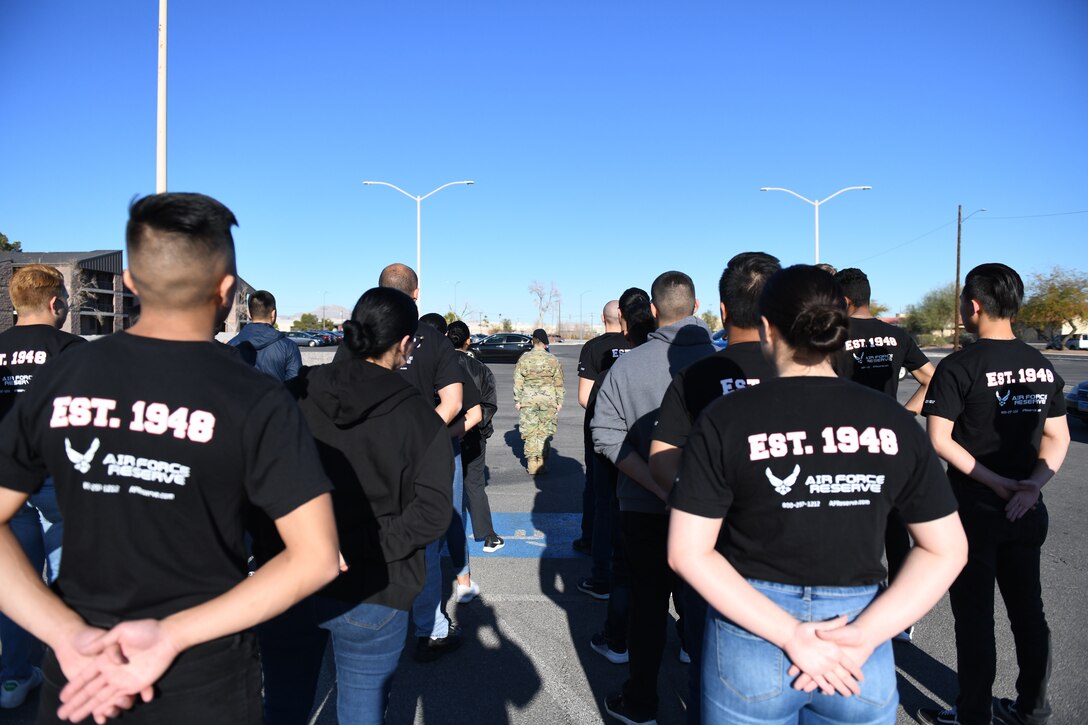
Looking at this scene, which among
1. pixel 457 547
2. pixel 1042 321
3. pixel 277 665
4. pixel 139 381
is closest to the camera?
pixel 139 381

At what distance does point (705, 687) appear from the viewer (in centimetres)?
206

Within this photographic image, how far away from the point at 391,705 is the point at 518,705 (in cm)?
63

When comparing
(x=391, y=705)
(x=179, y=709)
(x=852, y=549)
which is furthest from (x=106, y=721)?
A: (x=391, y=705)

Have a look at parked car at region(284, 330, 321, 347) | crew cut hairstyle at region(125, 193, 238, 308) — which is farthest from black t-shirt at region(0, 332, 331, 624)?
parked car at region(284, 330, 321, 347)

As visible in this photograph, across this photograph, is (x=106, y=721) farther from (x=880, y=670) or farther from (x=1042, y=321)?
(x=1042, y=321)

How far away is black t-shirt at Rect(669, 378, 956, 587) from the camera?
187 centimetres

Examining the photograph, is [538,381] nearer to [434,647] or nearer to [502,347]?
[434,647]

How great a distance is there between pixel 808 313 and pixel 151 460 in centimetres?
165

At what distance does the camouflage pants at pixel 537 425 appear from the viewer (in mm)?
8938

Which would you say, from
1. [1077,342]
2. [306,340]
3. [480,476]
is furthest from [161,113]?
[1077,342]

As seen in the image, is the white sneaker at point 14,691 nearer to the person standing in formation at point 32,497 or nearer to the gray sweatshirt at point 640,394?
the person standing in formation at point 32,497

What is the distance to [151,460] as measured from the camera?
1592mm

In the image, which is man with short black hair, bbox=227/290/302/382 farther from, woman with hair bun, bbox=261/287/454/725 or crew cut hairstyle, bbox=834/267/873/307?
crew cut hairstyle, bbox=834/267/873/307

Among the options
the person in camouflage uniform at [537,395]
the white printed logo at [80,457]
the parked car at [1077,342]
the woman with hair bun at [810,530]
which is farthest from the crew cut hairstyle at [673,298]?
the parked car at [1077,342]
